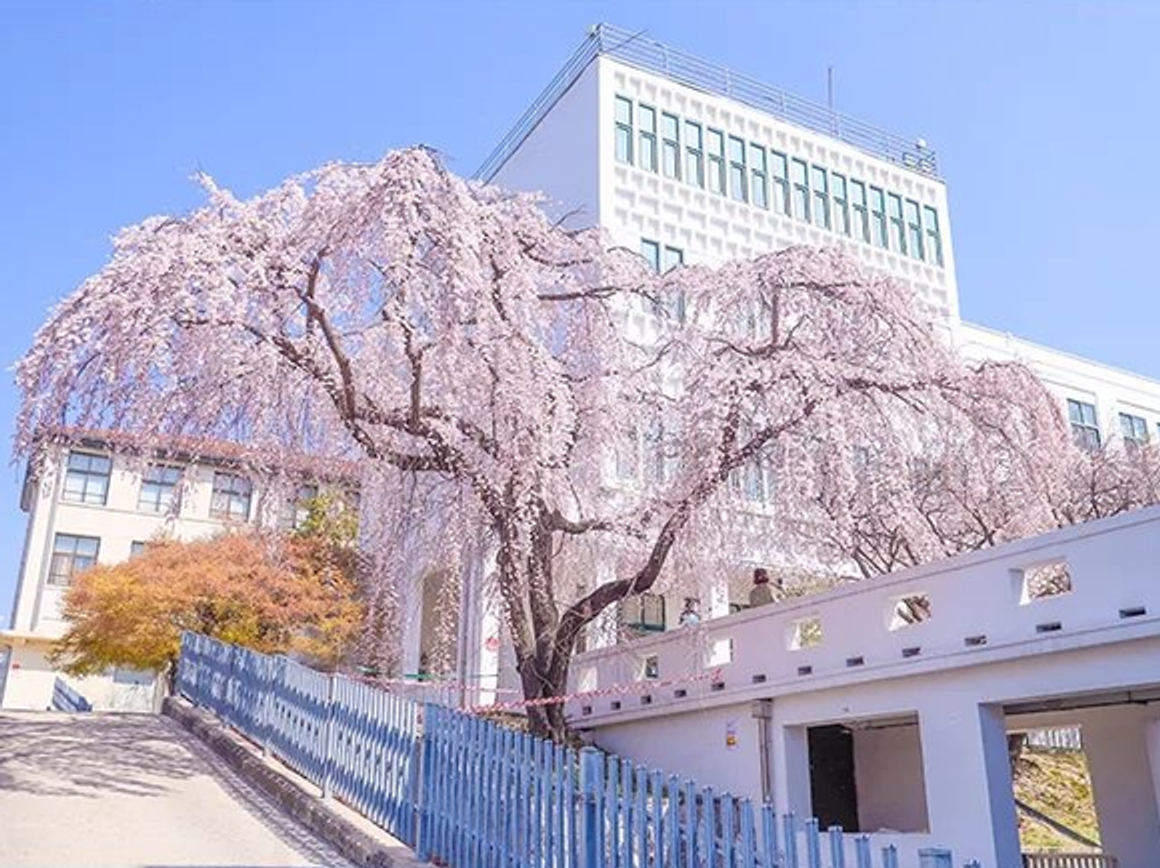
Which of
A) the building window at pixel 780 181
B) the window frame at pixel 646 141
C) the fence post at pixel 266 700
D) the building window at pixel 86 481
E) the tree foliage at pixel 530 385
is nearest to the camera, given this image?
the tree foliage at pixel 530 385

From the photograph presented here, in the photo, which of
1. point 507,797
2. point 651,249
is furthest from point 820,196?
point 507,797

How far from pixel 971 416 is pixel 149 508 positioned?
32.7 meters

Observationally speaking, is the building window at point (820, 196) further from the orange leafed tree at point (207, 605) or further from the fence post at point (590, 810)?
the fence post at point (590, 810)

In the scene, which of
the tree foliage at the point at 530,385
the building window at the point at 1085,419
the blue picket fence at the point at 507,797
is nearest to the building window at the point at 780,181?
the building window at the point at 1085,419

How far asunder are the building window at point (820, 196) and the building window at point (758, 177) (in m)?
1.57

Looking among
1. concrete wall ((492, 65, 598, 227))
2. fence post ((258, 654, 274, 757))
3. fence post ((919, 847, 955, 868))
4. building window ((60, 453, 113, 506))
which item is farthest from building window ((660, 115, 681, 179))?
building window ((60, 453, 113, 506))

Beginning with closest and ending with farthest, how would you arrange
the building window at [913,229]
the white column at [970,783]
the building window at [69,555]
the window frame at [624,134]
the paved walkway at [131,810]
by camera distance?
1. the paved walkway at [131,810]
2. the white column at [970,783]
3. the window frame at [624,134]
4. the building window at [913,229]
5. the building window at [69,555]

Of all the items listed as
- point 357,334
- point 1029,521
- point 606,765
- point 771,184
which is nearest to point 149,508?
point 771,184

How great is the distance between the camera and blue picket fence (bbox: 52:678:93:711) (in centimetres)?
2687

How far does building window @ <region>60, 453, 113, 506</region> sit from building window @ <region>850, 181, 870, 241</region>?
1057 inches

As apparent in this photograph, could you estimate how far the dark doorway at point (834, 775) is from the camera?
14.8m

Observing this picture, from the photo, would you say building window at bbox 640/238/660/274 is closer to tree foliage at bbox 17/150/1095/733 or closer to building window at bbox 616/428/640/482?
tree foliage at bbox 17/150/1095/733

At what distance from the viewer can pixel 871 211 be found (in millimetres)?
27359

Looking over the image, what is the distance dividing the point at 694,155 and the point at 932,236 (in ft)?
25.9
